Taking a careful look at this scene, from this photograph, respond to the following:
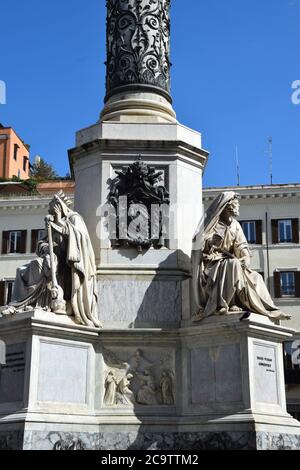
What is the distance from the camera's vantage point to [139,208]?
1292cm

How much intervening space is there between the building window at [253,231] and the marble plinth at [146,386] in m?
32.3

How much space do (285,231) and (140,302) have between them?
32.6m

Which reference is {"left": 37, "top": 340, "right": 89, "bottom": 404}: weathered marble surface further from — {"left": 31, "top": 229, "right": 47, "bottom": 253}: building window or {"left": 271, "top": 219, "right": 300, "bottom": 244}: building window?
{"left": 31, "top": 229, "right": 47, "bottom": 253}: building window

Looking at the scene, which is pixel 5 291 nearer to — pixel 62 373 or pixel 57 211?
pixel 57 211

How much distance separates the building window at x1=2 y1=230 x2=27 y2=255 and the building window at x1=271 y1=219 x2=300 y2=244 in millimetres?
15043

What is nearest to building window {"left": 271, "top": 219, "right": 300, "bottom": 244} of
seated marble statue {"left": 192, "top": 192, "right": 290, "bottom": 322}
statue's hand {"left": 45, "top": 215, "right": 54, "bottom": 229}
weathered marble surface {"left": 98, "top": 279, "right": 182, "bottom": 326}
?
seated marble statue {"left": 192, "top": 192, "right": 290, "bottom": 322}

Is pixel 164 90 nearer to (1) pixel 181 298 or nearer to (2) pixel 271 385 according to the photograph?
(1) pixel 181 298

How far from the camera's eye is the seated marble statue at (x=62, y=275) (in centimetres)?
1150

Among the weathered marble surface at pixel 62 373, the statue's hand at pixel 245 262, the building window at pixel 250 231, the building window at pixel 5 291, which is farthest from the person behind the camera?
the building window at pixel 250 231

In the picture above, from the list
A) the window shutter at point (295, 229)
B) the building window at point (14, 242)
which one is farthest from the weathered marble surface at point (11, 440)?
the building window at point (14, 242)

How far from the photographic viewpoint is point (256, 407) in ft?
34.8

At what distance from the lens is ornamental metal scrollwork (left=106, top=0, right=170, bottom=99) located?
14133 millimetres

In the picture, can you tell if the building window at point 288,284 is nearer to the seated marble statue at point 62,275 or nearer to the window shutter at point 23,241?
the window shutter at point 23,241

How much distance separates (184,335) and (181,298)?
83 centimetres
